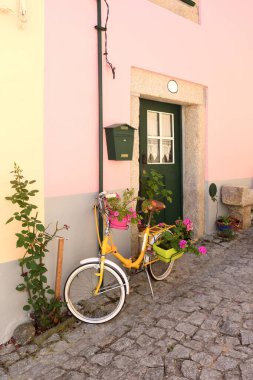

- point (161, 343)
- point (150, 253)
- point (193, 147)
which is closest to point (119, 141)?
point (150, 253)

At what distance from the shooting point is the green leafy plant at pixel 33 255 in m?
2.98

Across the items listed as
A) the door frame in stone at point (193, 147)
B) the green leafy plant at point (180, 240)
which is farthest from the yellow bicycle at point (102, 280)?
the door frame in stone at point (193, 147)

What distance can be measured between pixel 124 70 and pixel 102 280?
2588mm

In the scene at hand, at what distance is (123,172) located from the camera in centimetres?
426

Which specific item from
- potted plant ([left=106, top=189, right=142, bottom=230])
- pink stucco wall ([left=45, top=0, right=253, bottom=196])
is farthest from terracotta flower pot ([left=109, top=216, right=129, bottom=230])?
pink stucco wall ([left=45, top=0, right=253, bottom=196])

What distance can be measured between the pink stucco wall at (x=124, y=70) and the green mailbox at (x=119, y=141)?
0.16 metres

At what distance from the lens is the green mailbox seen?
152 inches

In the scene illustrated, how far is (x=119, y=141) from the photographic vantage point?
12.8ft

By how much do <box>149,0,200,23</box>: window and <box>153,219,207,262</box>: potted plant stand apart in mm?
3227

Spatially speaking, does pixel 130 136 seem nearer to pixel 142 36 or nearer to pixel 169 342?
pixel 142 36

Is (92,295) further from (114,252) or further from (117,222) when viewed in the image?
(117,222)

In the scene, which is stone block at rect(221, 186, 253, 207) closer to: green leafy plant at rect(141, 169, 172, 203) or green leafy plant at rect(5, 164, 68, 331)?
green leafy plant at rect(141, 169, 172, 203)

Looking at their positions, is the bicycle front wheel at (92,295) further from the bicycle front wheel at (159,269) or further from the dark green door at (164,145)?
the dark green door at (164,145)

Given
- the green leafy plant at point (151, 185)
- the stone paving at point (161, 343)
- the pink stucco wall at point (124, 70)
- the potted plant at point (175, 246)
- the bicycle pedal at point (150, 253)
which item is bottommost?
the stone paving at point (161, 343)
